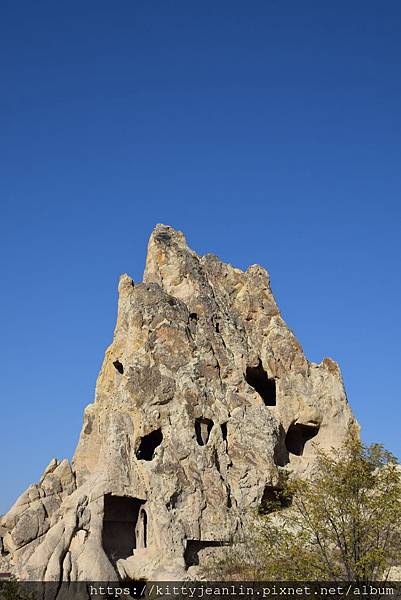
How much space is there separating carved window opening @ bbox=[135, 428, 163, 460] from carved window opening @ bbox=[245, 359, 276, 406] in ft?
21.5

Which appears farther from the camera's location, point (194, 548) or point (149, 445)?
point (149, 445)

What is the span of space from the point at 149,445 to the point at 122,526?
3.57m

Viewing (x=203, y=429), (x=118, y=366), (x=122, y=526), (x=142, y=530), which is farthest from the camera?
(x=118, y=366)

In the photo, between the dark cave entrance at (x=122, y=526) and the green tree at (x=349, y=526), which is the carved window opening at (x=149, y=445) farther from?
the green tree at (x=349, y=526)

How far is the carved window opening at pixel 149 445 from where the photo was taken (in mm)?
31828

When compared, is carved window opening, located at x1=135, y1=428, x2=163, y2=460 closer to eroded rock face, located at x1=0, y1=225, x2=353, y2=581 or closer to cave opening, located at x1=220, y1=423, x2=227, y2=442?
eroded rock face, located at x1=0, y1=225, x2=353, y2=581

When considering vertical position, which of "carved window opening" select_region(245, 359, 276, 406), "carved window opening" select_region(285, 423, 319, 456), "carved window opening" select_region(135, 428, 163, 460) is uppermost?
"carved window opening" select_region(245, 359, 276, 406)

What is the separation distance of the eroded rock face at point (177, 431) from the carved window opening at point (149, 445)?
0.06 m

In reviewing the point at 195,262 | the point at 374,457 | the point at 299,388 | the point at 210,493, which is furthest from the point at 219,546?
the point at 195,262

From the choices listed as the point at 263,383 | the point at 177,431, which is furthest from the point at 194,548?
the point at 263,383

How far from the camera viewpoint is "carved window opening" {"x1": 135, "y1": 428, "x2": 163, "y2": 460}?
31.8m

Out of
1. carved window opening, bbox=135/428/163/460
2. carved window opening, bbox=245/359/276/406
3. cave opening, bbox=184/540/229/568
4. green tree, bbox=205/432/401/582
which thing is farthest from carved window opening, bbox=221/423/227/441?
green tree, bbox=205/432/401/582

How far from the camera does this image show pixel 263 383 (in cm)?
3803

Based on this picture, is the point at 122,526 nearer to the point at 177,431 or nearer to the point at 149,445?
the point at 149,445
